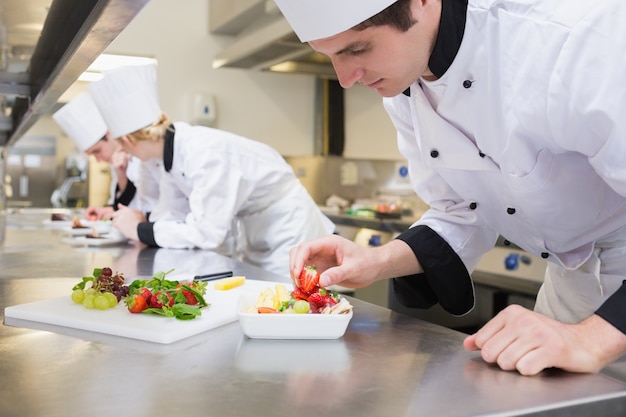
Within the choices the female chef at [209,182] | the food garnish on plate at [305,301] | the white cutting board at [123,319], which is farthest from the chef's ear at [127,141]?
the food garnish on plate at [305,301]

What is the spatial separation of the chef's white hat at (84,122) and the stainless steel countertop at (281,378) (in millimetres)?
3030

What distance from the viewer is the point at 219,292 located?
1.34m

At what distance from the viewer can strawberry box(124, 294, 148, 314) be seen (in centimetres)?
111

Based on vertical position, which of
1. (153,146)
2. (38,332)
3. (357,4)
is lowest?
(38,332)

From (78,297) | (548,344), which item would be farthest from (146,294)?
(548,344)

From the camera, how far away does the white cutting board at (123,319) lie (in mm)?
1008

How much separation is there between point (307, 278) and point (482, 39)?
0.49 m

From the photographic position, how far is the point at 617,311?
2.87 feet

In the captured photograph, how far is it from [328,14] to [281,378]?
0.55m

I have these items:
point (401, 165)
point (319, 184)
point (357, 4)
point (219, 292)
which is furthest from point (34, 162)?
point (357, 4)

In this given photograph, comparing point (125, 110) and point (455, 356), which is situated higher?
point (125, 110)

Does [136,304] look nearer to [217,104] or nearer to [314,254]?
[314,254]

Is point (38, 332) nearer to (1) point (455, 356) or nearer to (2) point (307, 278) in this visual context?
(2) point (307, 278)

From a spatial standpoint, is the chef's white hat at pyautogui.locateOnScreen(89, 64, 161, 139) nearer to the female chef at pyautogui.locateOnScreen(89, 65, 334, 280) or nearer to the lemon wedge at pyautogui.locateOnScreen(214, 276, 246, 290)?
the female chef at pyautogui.locateOnScreen(89, 65, 334, 280)
